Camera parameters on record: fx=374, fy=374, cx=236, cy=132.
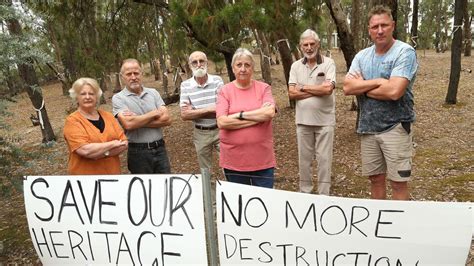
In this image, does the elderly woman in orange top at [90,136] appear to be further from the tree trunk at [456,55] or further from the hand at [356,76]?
the tree trunk at [456,55]

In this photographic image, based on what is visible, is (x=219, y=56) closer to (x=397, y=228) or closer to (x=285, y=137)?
(x=285, y=137)

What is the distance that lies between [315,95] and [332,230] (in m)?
1.54

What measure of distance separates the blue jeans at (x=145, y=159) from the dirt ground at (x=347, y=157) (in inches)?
40.6

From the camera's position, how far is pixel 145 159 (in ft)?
9.93

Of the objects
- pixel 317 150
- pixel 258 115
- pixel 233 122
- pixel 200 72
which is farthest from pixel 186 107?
pixel 317 150

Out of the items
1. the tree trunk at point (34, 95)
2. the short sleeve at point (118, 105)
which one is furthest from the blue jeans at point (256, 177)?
the tree trunk at point (34, 95)

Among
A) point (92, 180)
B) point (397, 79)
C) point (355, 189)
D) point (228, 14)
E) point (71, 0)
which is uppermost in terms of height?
point (71, 0)

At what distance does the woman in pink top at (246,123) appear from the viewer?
2713 millimetres

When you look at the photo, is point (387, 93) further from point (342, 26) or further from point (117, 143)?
point (342, 26)

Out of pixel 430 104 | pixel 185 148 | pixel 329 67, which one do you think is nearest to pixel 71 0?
pixel 185 148

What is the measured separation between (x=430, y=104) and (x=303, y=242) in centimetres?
718

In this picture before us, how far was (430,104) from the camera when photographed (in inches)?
313

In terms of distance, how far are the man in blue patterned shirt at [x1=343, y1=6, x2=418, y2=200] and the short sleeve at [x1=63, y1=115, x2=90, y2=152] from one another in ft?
6.18

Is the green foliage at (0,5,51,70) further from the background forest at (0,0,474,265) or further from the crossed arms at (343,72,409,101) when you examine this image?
the crossed arms at (343,72,409,101)
